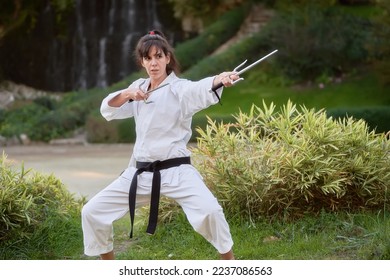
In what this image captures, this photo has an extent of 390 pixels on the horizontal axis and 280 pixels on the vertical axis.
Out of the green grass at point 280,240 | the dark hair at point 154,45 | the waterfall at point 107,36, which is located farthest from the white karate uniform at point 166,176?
the waterfall at point 107,36

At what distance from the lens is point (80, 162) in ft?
36.9

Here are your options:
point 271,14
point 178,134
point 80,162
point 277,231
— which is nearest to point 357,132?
point 277,231

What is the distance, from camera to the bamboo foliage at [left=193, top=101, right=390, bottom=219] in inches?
193

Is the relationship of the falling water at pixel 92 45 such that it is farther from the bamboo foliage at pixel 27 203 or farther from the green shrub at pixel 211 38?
the bamboo foliage at pixel 27 203

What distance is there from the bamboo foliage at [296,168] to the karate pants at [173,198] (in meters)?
1.12

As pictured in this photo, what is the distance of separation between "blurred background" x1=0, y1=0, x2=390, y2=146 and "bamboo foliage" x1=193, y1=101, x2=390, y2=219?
263 inches

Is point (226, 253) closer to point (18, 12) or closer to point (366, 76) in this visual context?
point (366, 76)

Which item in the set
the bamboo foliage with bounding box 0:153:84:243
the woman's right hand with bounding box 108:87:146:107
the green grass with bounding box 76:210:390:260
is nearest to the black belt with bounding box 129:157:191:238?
the woman's right hand with bounding box 108:87:146:107

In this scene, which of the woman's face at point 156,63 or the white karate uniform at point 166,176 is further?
the woman's face at point 156,63

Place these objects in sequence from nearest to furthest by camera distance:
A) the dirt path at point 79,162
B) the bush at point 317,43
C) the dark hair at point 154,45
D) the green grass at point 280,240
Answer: the dark hair at point 154,45
the green grass at point 280,240
the dirt path at point 79,162
the bush at point 317,43

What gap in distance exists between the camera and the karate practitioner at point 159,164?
375 centimetres

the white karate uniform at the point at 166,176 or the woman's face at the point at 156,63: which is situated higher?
the woman's face at the point at 156,63

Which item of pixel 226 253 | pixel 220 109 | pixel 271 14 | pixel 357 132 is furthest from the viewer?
pixel 271 14

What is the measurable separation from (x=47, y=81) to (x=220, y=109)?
16.9ft
